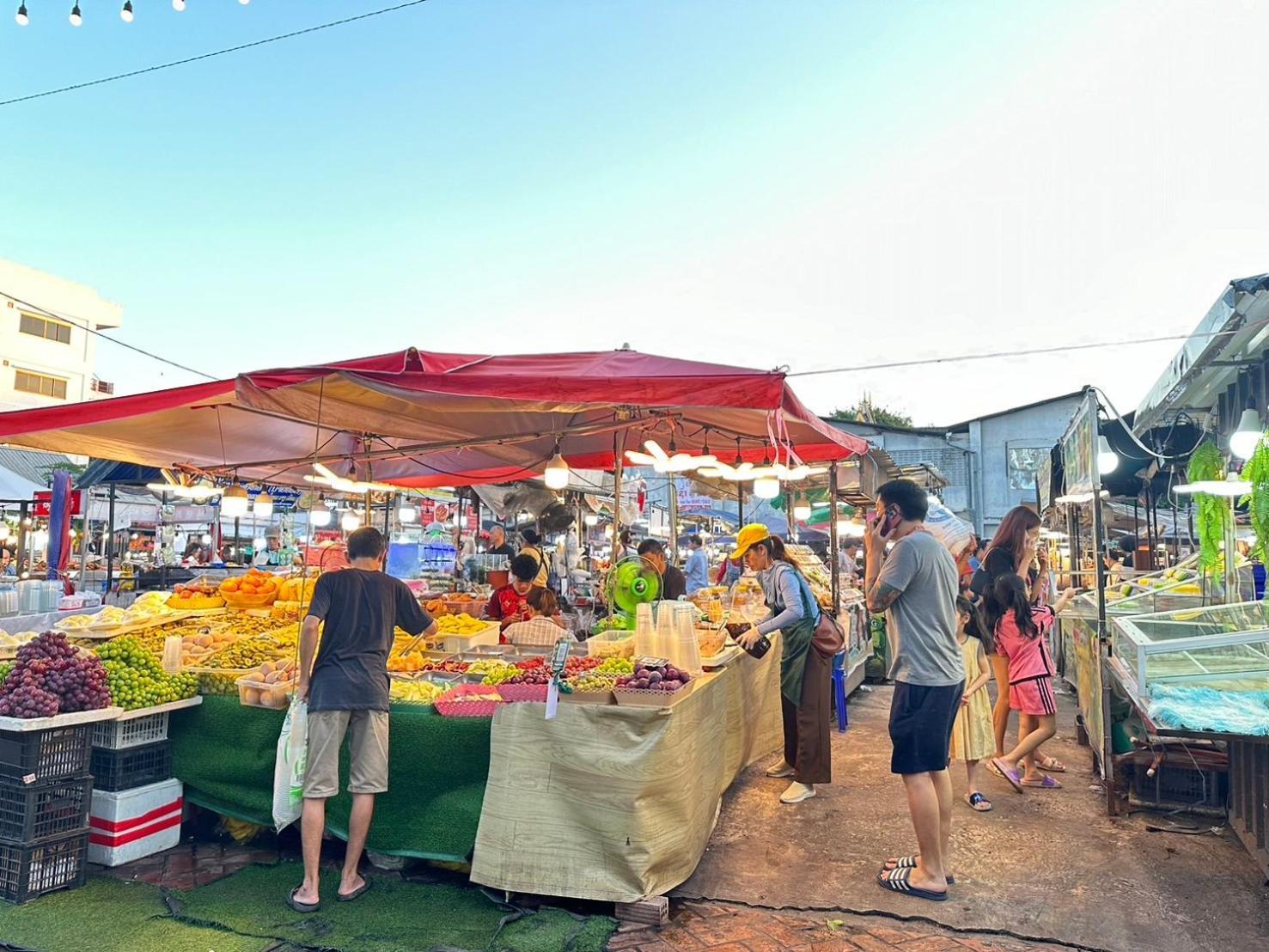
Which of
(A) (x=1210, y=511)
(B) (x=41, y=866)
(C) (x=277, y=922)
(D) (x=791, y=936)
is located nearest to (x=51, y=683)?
(B) (x=41, y=866)

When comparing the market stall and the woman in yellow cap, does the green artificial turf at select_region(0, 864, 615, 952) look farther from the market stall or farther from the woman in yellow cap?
the woman in yellow cap

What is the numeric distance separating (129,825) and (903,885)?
13.6ft

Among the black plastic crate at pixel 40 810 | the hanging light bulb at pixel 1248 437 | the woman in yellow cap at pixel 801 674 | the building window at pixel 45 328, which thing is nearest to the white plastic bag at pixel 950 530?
the woman in yellow cap at pixel 801 674

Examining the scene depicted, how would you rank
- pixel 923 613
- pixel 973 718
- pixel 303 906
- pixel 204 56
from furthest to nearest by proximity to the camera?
pixel 204 56, pixel 973 718, pixel 923 613, pixel 303 906

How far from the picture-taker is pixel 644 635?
15.6 ft

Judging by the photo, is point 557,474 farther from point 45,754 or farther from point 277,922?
point 45,754

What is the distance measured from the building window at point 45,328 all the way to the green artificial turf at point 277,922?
39.1 m

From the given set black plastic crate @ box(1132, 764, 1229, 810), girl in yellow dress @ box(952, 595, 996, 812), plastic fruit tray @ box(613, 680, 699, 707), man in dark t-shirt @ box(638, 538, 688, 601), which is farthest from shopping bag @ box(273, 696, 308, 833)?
black plastic crate @ box(1132, 764, 1229, 810)

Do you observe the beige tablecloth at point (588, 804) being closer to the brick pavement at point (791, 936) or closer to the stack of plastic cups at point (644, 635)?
the brick pavement at point (791, 936)

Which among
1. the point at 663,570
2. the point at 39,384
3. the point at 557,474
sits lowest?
the point at 663,570

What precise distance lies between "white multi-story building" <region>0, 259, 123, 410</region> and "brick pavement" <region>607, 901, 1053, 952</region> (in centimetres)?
3858

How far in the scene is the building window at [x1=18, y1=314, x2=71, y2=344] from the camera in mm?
34531

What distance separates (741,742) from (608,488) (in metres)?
6.71

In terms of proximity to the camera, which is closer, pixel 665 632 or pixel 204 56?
pixel 665 632
